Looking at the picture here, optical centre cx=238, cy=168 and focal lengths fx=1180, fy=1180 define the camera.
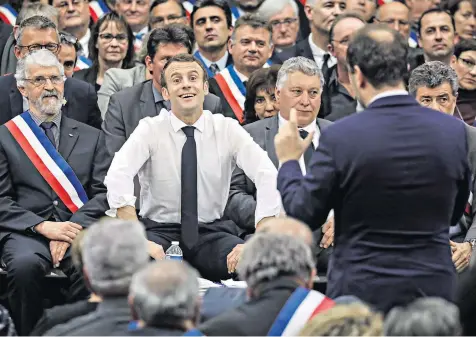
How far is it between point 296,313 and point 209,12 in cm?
550

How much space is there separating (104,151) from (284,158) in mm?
2478

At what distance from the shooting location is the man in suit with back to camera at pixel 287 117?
716 centimetres

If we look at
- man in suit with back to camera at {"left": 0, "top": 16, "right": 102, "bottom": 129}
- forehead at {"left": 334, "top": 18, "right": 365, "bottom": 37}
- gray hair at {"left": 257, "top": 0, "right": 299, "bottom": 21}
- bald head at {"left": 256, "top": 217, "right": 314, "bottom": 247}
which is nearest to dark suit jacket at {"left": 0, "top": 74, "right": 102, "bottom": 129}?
man in suit with back to camera at {"left": 0, "top": 16, "right": 102, "bottom": 129}

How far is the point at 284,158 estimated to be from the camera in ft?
16.8

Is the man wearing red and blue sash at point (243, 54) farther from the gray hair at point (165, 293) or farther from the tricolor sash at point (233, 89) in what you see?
the gray hair at point (165, 293)

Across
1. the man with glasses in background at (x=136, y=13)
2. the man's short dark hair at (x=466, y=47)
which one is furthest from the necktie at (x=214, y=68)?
the man's short dark hair at (x=466, y=47)

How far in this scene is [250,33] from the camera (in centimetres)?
902

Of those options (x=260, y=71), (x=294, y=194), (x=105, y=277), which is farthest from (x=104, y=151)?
(x=105, y=277)

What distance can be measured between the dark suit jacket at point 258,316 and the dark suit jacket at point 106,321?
0.96 feet

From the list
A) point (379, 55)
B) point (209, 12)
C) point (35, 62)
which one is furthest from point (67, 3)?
point (379, 55)

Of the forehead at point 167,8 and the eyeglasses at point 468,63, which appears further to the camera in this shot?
the forehead at point 167,8

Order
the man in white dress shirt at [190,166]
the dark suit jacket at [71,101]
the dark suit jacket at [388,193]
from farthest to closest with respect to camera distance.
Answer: the dark suit jacket at [71,101] < the man in white dress shirt at [190,166] < the dark suit jacket at [388,193]

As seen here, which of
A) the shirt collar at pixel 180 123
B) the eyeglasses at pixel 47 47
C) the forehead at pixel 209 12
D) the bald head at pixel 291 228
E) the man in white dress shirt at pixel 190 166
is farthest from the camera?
the forehead at pixel 209 12

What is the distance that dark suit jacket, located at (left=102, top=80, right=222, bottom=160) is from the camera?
7684mm
